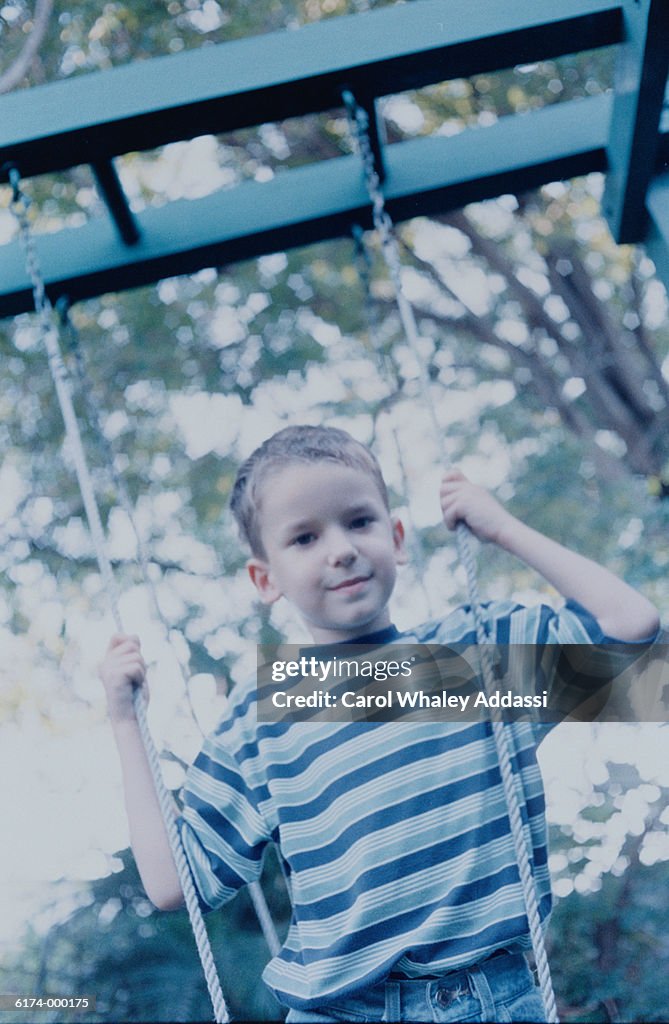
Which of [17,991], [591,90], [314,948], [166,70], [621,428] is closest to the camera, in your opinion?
[314,948]

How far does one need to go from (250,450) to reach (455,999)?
1145 millimetres

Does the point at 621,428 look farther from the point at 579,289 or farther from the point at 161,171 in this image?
the point at 161,171

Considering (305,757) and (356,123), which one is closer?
(305,757)

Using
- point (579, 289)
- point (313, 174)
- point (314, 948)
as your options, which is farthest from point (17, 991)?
point (579, 289)

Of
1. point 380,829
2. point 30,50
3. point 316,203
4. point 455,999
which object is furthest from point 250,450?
point 455,999

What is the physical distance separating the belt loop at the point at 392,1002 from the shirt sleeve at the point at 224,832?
18 centimetres

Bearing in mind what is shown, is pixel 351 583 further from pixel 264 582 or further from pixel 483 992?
pixel 483 992

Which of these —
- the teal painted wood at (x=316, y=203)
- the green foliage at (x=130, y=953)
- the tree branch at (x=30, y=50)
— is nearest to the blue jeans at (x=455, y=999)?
the green foliage at (x=130, y=953)

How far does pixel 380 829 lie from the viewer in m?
0.94

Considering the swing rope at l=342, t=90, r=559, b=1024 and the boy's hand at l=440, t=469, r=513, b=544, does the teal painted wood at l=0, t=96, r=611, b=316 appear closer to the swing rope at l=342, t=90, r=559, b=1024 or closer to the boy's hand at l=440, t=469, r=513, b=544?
the swing rope at l=342, t=90, r=559, b=1024

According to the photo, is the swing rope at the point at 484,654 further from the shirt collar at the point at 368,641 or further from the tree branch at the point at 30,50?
the tree branch at the point at 30,50

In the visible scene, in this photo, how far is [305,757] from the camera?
0.99 metres

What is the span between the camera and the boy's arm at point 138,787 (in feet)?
3.18

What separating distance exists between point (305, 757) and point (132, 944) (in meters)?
0.79
